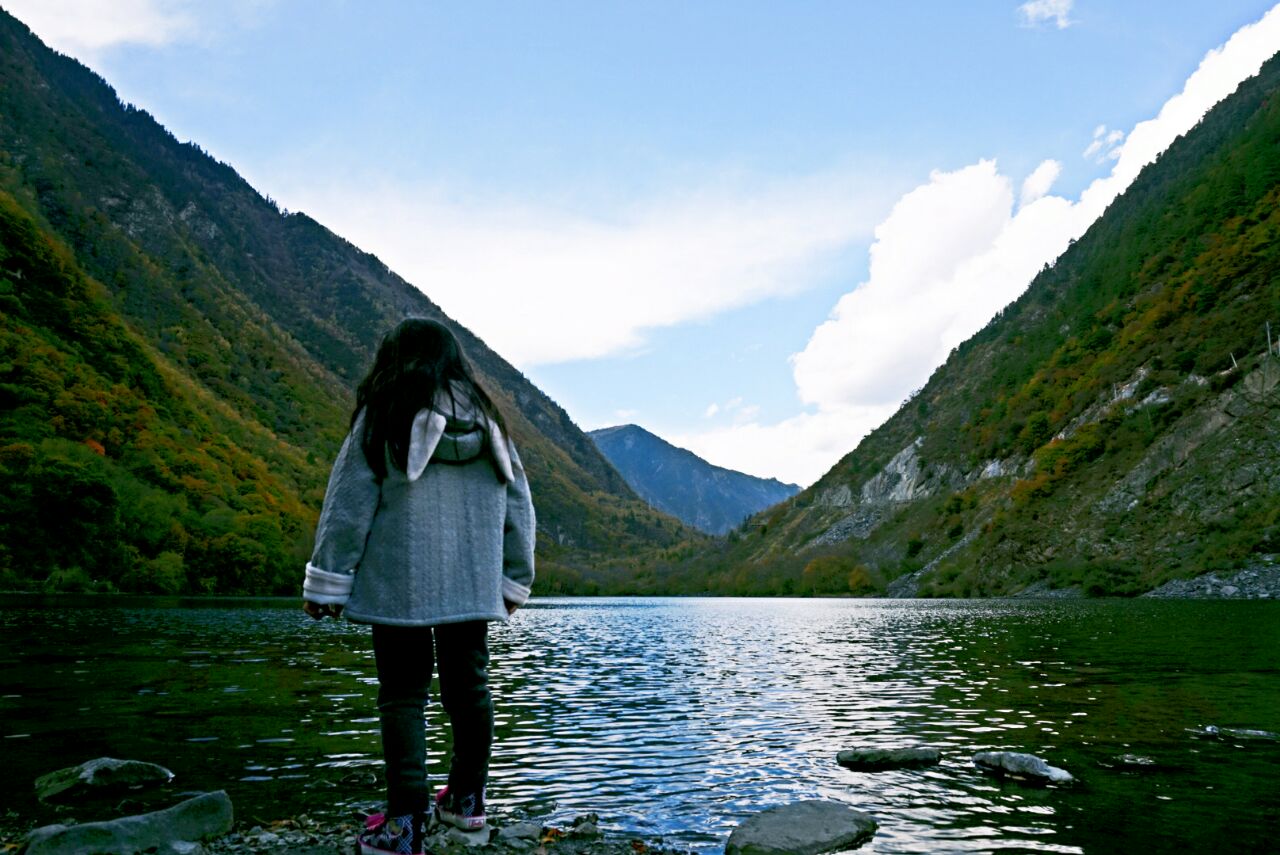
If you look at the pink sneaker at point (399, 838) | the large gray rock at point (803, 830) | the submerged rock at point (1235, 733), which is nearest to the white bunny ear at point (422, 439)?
the pink sneaker at point (399, 838)

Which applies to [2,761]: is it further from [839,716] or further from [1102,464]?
[1102,464]

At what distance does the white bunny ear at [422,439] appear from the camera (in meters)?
6.20

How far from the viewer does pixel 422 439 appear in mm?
6266

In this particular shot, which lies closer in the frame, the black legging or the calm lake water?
the black legging

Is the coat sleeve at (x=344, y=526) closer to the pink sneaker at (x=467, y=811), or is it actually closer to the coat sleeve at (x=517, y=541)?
the coat sleeve at (x=517, y=541)

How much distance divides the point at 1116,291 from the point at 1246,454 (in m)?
97.3

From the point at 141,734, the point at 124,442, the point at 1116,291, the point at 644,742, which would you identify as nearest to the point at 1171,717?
the point at 644,742

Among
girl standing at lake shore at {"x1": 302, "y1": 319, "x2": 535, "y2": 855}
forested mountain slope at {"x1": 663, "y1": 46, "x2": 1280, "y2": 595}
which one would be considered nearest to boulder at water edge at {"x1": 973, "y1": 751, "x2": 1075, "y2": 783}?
girl standing at lake shore at {"x1": 302, "y1": 319, "x2": 535, "y2": 855}

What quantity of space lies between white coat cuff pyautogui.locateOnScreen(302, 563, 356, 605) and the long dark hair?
2.55 feet

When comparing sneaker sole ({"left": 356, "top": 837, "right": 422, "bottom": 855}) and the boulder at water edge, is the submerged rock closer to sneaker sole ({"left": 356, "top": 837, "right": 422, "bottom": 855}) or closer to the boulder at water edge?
the boulder at water edge

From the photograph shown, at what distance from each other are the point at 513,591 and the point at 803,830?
3944 mm

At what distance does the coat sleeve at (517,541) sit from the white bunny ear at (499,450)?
0.13m

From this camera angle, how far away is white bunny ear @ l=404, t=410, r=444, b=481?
20.3ft

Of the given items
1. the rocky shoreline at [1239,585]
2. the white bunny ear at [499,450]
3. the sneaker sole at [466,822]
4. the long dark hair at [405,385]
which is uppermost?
the long dark hair at [405,385]
